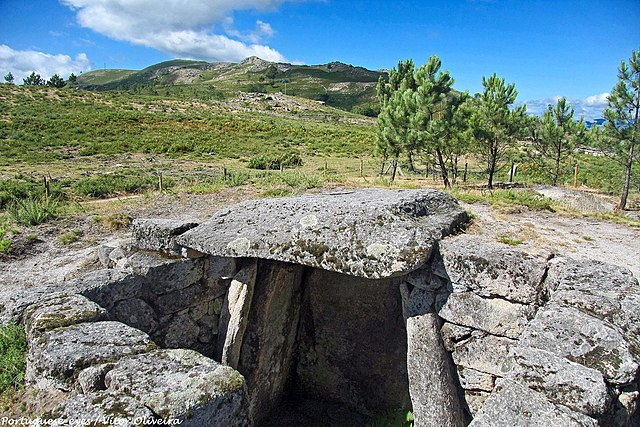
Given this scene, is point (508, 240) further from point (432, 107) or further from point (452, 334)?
point (432, 107)

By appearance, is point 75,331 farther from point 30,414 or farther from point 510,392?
point 510,392

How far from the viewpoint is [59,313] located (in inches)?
163

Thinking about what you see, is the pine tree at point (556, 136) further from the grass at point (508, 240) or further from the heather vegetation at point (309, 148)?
the grass at point (508, 240)

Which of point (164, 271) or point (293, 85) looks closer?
point (164, 271)

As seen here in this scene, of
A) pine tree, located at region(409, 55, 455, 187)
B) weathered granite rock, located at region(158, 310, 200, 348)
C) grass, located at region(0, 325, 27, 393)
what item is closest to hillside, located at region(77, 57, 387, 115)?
pine tree, located at region(409, 55, 455, 187)

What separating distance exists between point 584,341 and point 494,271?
126cm

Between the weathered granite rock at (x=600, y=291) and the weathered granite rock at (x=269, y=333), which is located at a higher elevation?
the weathered granite rock at (x=600, y=291)

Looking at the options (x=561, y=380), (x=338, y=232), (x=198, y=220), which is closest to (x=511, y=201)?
(x=338, y=232)

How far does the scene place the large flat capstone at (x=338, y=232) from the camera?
4824mm

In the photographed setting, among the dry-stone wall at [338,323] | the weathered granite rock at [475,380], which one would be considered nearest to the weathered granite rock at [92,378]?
the dry-stone wall at [338,323]

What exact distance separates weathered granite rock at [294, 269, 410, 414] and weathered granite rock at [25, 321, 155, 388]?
11.7 feet

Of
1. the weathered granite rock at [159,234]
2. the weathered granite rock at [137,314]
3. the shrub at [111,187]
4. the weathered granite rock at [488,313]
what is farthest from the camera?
the shrub at [111,187]

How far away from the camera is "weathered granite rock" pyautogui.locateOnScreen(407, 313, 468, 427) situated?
464cm

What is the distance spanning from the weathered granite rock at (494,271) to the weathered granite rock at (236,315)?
2.73m
